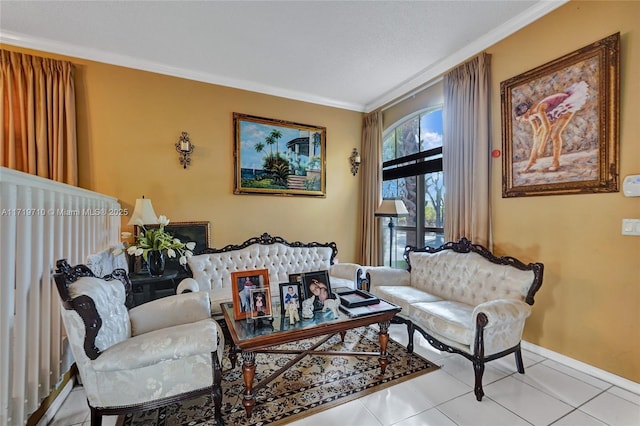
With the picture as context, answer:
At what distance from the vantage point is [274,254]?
3.74 meters

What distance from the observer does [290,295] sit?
206 cm

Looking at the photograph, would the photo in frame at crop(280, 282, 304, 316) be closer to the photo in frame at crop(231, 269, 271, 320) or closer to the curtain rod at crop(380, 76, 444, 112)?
the photo in frame at crop(231, 269, 271, 320)

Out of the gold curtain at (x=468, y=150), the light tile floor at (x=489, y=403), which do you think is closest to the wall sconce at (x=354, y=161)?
the gold curtain at (x=468, y=150)

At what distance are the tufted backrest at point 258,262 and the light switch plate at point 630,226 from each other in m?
3.02

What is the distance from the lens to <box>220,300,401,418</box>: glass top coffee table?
1.73m

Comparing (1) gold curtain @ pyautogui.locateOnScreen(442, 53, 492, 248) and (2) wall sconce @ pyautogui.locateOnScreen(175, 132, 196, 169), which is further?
(2) wall sconce @ pyautogui.locateOnScreen(175, 132, 196, 169)

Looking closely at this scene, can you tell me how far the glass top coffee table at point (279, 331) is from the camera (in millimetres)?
1729

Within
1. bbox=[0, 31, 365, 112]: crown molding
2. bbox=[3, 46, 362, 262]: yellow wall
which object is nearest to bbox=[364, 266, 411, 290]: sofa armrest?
bbox=[3, 46, 362, 262]: yellow wall

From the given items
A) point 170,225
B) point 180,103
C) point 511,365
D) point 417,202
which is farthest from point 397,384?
point 180,103

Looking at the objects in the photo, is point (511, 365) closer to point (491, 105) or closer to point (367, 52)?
point (491, 105)

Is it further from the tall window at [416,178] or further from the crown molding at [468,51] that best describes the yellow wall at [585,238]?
the tall window at [416,178]

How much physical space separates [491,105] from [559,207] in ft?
4.30

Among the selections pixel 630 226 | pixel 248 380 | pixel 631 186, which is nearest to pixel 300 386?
pixel 248 380

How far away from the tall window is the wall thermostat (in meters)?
1.74
